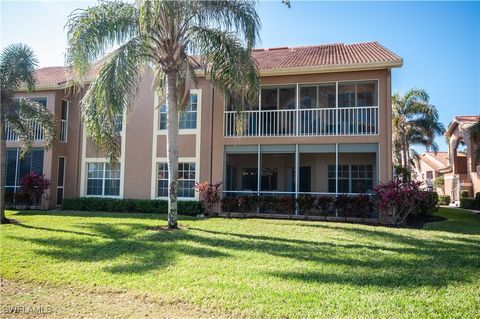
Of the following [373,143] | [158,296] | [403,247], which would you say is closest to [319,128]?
[373,143]

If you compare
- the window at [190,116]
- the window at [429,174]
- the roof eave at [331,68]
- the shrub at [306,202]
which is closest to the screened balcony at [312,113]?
the roof eave at [331,68]

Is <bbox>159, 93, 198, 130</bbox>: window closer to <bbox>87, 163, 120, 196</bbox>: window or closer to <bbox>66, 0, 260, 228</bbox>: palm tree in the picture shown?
<bbox>87, 163, 120, 196</bbox>: window

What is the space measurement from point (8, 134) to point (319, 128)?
15892 mm

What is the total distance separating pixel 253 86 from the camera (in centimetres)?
1233

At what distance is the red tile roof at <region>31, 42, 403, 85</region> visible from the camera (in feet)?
52.3

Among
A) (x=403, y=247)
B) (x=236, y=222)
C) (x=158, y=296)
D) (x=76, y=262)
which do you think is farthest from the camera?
(x=236, y=222)

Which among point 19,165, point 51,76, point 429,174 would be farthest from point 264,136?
point 429,174

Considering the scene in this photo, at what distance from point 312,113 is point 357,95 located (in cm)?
285

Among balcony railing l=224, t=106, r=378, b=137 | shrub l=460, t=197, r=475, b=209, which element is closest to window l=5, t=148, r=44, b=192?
balcony railing l=224, t=106, r=378, b=137

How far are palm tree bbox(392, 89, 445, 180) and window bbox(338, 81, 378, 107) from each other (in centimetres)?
1362

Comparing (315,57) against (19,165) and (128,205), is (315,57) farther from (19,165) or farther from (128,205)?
(19,165)

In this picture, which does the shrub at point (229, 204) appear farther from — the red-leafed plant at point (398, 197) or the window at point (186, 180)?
the red-leafed plant at point (398, 197)

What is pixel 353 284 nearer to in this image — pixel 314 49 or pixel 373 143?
pixel 373 143

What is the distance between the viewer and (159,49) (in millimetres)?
12766
